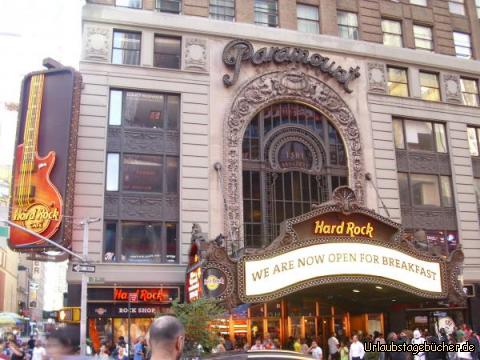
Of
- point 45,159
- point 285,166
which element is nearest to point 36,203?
point 45,159

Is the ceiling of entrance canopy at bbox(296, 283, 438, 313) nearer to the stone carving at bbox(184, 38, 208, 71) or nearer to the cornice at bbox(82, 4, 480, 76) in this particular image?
the stone carving at bbox(184, 38, 208, 71)

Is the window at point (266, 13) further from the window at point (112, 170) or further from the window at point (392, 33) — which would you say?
the window at point (112, 170)

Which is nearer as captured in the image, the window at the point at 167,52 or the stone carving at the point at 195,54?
the window at the point at 167,52

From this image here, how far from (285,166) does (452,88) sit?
527 inches

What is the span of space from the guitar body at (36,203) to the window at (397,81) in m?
20.6

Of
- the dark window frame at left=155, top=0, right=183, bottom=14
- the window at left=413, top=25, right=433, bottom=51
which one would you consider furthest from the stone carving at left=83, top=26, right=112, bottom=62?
the window at left=413, top=25, right=433, bottom=51

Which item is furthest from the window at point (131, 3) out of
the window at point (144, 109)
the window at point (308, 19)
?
the window at point (308, 19)

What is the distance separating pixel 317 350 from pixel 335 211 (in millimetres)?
5817

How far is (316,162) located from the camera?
31.2m

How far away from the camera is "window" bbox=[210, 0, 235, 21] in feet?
104

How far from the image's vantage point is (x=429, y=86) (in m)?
35.6

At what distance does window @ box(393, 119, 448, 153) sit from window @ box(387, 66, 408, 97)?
190 cm

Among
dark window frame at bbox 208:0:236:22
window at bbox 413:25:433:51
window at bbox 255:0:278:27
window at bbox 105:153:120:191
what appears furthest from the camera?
window at bbox 413:25:433:51

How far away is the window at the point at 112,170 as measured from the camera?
91.1 ft
